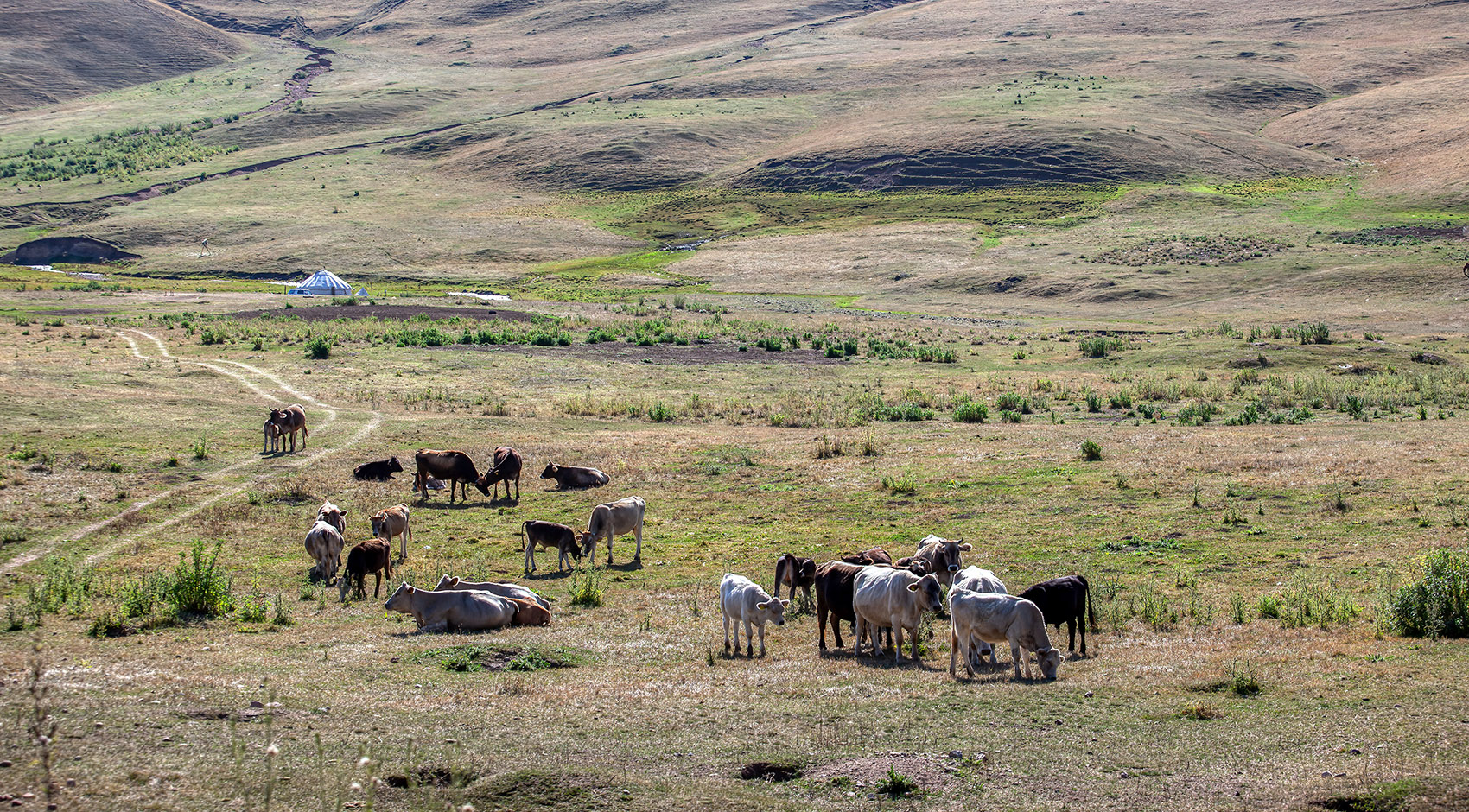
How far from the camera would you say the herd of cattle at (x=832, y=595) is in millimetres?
14922

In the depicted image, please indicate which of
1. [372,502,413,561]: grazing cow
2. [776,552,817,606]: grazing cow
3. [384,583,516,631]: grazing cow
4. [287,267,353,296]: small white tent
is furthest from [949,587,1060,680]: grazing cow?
[287,267,353,296]: small white tent

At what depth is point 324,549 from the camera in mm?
20969

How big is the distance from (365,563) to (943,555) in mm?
10245

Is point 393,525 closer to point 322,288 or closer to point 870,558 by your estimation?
point 870,558

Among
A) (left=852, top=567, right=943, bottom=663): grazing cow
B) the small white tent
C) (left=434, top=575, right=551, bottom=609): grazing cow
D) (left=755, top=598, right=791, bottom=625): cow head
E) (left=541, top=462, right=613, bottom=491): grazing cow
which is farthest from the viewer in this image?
the small white tent

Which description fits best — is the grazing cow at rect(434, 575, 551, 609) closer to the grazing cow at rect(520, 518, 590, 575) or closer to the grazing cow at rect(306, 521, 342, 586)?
the grazing cow at rect(520, 518, 590, 575)

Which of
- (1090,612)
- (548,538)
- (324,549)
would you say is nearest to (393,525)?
(324,549)

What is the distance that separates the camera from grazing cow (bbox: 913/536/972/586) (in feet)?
60.5

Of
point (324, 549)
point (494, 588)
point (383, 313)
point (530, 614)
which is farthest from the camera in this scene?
point (383, 313)

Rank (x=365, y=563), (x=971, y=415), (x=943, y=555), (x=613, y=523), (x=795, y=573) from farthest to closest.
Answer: (x=971, y=415) < (x=613, y=523) < (x=365, y=563) < (x=795, y=573) < (x=943, y=555)

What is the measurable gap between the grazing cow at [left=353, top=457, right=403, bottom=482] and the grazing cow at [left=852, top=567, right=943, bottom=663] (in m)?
17.3

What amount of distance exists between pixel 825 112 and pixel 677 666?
162130 mm

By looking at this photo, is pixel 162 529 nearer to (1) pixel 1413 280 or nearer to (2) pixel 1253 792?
(2) pixel 1253 792

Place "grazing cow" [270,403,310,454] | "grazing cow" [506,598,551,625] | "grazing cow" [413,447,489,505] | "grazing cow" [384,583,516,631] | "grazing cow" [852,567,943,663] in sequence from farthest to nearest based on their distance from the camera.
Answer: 1. "grazing cow" [270,403,310,454]
2. "grazing cow" [413,447,489,505]
3. "grazing cow" [506,598,551,625]
4. "grazing cow" [384,583,516,631]
5. "grazing cow" [852,567,943,663]
